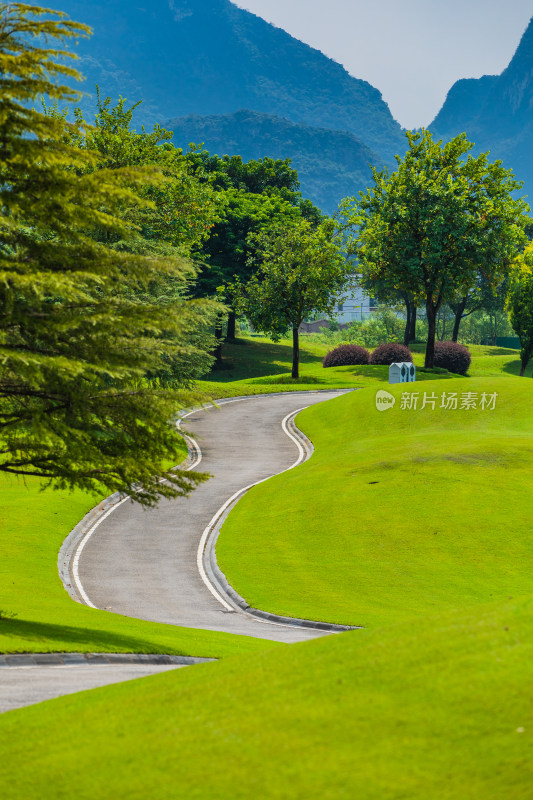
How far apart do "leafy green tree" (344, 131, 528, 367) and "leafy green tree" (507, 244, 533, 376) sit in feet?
30.1

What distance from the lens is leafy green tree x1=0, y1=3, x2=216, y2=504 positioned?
14305 mm

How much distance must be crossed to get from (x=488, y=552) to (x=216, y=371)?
59025 millimetres

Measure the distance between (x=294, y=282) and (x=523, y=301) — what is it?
26.9 meters

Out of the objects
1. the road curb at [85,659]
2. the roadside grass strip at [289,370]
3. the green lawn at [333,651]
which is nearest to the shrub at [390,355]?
the roadside grass strip at [289,370]

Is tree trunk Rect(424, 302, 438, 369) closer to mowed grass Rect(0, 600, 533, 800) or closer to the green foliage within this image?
the green foliage

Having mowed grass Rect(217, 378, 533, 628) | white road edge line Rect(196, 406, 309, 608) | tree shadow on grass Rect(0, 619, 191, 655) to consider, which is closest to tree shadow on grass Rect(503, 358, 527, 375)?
white road edge line Rect(196, 406, 309, 608)

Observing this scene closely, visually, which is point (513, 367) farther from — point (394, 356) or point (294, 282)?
point (294, 282)

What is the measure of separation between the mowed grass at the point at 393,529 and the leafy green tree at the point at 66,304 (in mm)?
7363

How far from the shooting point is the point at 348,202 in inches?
2793

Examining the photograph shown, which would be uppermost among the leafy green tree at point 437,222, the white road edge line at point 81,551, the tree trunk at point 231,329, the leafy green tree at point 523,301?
the leafy green tree at point 437,222

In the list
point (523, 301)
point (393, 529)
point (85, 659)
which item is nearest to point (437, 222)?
point (523, 301)

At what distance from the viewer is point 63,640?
50.1ft

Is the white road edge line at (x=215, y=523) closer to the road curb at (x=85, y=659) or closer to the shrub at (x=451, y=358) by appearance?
the road curb at (x=85, y=659)

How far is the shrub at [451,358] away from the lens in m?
74.8
